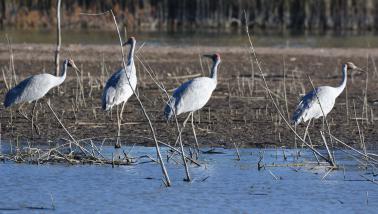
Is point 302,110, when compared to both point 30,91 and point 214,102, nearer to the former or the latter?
point 30,91

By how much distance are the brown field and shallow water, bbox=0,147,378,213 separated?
3.17 ft

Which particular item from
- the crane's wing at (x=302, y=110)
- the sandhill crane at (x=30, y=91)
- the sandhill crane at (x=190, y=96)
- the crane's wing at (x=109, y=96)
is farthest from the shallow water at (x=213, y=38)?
the crane's wing at (x=302, y=110)

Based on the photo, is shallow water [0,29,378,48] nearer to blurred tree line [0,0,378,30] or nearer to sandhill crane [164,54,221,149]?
blurred tree line [0,0,378,30]

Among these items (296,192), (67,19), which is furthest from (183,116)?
(67,19)

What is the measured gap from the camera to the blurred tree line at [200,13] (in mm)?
43438

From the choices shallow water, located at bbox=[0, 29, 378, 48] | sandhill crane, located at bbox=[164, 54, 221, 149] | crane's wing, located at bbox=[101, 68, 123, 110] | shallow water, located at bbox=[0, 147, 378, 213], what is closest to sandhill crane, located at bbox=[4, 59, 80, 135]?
crane's wing, located at bbox=[101, 68, 123, 110]

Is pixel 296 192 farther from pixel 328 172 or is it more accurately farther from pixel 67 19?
pixel 67 19

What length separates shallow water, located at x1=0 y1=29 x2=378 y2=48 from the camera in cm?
3384

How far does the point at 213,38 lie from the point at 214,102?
18542mm

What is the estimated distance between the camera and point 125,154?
12.6 meters

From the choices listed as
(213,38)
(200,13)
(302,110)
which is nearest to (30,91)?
(302,110)

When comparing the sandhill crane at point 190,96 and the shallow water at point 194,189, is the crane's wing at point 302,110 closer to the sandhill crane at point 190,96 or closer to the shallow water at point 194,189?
the shallow water at point 194,189

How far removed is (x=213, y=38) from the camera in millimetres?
36875

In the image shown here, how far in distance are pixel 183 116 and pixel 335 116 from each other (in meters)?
2.42
